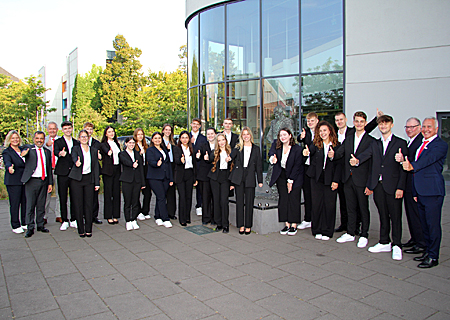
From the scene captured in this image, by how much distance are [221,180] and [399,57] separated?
7706 mm

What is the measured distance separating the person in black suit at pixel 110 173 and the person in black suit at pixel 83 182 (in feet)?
1.60

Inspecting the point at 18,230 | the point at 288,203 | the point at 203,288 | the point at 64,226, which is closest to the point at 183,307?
the point at 203,288

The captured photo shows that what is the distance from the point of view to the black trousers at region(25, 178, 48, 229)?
627 cm

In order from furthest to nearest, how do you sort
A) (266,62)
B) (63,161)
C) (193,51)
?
(193,51) → (266,62) → (63,161)

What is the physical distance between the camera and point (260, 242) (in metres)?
5.80

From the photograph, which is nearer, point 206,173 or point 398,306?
point 398,306

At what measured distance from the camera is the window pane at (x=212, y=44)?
47.0 ft

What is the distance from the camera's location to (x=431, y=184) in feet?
15.1

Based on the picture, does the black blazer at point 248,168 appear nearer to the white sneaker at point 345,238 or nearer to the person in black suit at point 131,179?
the white sneaker at point 345,238

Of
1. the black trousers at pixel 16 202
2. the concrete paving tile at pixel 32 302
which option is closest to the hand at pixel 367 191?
the concrete paving tile at pixel 32 302

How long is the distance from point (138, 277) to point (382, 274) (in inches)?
120

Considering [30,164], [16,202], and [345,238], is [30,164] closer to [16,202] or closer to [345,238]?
[16,202]

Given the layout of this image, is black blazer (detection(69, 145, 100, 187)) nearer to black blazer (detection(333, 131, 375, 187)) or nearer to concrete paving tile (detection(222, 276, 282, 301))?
concrete paving tile (detection(222, 276, 282, 301))

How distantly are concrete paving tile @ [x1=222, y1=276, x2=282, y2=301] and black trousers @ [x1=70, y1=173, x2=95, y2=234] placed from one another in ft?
10.6
